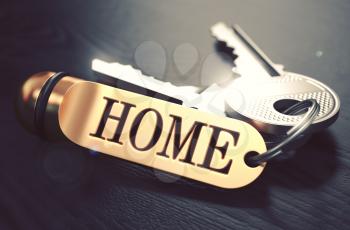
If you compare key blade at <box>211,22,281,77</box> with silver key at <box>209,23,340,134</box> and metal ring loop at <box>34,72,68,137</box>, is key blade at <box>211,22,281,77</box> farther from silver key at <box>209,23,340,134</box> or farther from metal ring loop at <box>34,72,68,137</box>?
metal ring loop at <box>34,72,68,137</box>

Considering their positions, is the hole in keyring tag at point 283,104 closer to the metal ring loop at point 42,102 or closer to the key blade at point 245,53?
the key blade at point 245,53

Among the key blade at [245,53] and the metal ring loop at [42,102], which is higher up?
the key blade at [245,53]

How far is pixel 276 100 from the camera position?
1.84 feet

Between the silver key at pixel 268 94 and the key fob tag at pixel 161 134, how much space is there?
42 millimetres

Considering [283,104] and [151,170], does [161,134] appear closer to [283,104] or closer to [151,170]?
[151,170]

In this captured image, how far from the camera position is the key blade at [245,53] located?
0.63m

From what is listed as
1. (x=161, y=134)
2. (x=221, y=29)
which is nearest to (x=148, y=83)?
(x=161, y=134)

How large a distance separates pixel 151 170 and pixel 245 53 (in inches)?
10.5

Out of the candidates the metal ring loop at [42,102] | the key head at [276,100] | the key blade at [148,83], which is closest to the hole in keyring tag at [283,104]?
the key head at [276,100]

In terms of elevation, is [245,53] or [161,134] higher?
[245,53]

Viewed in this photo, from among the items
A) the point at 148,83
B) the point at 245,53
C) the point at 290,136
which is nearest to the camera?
the point at 290,136

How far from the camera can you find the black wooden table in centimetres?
47

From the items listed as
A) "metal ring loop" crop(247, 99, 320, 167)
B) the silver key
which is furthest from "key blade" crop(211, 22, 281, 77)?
"metal ring loop" crop(247, 99, 320, 167)

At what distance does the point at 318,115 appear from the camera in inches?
20.0
